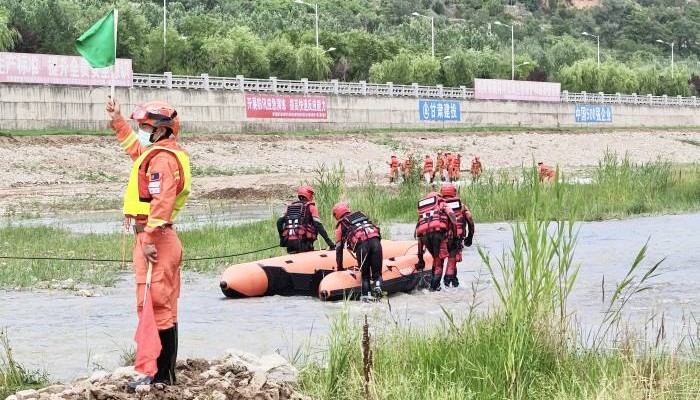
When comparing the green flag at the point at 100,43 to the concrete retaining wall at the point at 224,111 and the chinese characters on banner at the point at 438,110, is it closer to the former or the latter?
the concrete retaining wall at the point at 224,111

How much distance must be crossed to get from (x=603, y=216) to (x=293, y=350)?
1727cm

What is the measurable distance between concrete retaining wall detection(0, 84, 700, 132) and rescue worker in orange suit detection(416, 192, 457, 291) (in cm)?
3105

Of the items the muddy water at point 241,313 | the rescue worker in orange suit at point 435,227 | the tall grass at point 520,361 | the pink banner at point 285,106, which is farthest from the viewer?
the pink banner at point 285,106

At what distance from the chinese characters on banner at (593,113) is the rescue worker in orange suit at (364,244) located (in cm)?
6062

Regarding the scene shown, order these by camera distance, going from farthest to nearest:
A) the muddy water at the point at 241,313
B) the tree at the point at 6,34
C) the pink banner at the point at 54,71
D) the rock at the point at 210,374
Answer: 1. the tree at the point at 6,34
2. the pink banner at the point at 54,71
3. the muddy water at the point at 241,313
4. the rock at the point at 210,374

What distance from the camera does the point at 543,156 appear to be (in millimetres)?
58844

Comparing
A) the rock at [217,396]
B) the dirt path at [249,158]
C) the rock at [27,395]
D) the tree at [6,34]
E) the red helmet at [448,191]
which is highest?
the tree at [6,34]

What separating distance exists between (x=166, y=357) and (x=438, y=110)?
55.8 m

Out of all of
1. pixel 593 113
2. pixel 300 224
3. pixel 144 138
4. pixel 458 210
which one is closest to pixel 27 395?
pixel 144 138

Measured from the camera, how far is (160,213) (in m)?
7.90

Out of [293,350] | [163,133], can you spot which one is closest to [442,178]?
[293,350]

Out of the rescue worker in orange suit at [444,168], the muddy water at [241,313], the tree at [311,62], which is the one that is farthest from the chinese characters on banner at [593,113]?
the muddy water at [241,313]

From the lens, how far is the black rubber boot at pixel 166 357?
8156 mm

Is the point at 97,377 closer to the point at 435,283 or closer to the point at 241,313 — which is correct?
the point at 241,313
